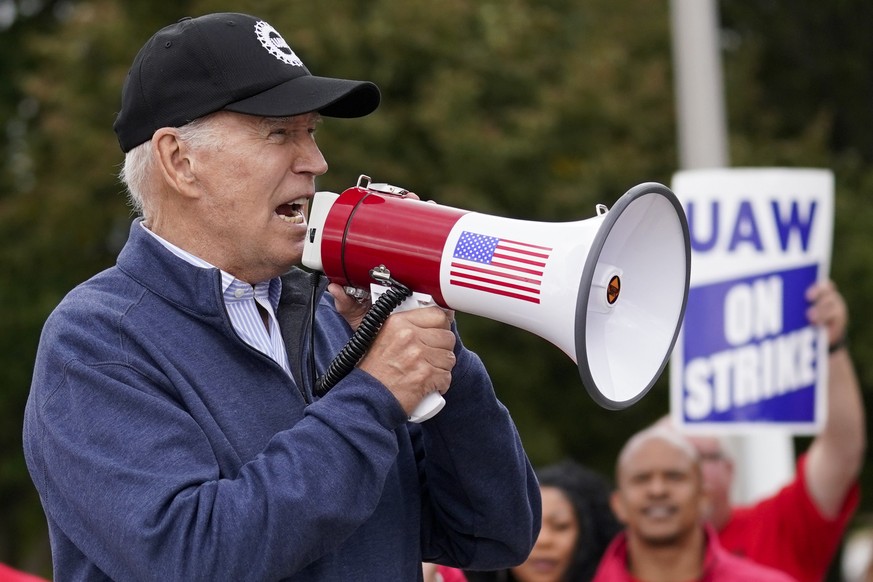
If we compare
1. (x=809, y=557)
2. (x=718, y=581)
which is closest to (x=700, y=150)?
(x=809, y=557)

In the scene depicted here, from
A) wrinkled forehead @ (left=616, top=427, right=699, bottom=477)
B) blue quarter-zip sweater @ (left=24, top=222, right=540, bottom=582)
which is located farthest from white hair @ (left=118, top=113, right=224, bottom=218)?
wrinkled forehead @ (left=616, top=427, right=699, bottom=477)

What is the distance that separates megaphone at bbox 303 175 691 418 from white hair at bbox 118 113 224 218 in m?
0.22

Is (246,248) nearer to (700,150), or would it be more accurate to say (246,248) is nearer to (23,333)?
(700,150)

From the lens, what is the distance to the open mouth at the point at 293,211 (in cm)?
254

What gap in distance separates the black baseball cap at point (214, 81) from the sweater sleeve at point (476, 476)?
20.3 inches

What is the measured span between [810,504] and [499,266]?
3182mm

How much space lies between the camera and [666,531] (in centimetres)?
480

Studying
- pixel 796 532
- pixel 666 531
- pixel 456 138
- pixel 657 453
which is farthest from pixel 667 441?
pixel 456 138

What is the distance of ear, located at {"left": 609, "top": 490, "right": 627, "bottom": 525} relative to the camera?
16.5 feet

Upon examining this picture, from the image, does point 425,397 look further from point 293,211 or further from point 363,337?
point 293,211

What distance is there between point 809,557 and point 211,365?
11.5ft

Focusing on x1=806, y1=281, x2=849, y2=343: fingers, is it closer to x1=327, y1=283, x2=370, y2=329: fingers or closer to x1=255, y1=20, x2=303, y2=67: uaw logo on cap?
x1=327, y1=283, x2=370, y2=329: fingers

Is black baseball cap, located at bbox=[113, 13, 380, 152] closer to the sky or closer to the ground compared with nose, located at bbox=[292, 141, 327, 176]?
closer to the sky

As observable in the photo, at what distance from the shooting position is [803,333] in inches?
221
